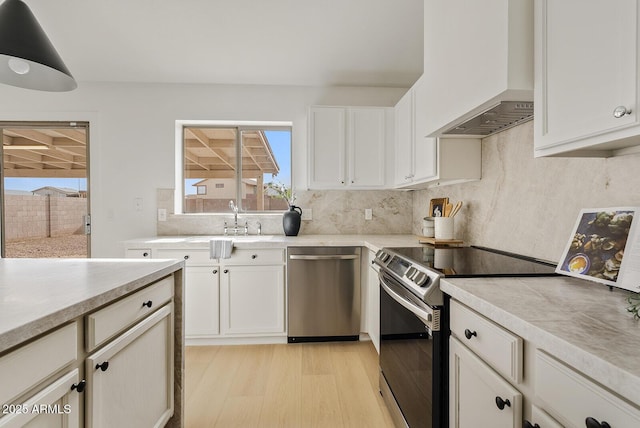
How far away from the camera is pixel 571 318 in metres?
0.77

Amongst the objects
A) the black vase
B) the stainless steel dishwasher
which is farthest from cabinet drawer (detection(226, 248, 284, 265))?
the black vase

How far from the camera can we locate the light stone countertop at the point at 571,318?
22.0 inches

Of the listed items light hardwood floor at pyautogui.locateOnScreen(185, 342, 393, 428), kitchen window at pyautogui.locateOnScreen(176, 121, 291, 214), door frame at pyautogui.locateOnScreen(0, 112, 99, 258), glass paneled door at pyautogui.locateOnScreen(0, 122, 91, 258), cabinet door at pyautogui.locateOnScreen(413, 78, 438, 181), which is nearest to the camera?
light hardwood floor at pyautogui.locateOnScreen(185, 342, 393, 428)

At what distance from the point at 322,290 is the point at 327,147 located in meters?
1.35

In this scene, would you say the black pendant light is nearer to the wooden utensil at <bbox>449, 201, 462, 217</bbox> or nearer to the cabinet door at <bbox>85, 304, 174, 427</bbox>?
the cabinet door at <bbox>85, 304, 174, 427</bbox>

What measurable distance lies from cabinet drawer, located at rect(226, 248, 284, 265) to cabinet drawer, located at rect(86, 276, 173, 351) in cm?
121

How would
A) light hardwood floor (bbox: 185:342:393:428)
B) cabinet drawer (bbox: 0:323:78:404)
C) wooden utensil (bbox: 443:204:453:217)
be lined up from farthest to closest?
1. wooden utensil (bbox: 443:204:453:217)
2. light hardwood floor (bbox: 185:342:393:428)
3. cabinet drawer (bbox: 0:323:78:404)

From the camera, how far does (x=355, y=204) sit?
132 inches

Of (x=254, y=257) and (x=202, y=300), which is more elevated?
(x=254, y=257)

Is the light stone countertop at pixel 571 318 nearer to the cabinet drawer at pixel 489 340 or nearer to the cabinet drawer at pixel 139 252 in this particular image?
the cabinet drawer at pixel 489 340

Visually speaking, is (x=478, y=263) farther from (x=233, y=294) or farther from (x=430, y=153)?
(x=233, y=294)

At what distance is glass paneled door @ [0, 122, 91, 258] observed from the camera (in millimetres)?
3291

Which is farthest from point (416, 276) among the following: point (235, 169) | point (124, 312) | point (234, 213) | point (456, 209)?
point (235, 169)

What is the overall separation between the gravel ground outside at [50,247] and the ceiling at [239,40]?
5.32ft
